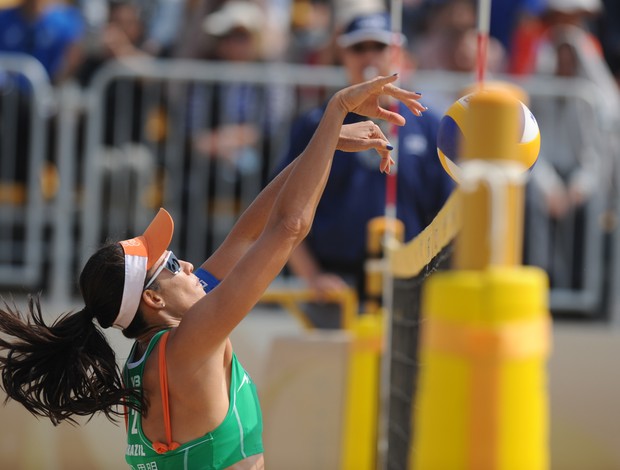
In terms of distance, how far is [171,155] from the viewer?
6.66m

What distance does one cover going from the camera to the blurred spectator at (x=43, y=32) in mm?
7250

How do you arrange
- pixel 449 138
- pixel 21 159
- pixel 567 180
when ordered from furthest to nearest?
pixel 21 159 < pixel 567 180 < pixel 449 138

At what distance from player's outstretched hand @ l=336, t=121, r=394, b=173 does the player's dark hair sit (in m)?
0.65

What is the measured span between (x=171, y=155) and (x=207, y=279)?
3.59 m

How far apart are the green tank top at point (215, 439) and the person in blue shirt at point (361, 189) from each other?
86.2 inches

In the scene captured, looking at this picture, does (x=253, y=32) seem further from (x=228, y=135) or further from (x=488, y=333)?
(x=488, y=333)

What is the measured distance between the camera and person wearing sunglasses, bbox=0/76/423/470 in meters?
2.59

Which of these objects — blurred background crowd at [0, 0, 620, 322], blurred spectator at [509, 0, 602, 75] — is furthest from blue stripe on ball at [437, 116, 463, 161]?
blurred spectator at [509, 0, 602, 75]

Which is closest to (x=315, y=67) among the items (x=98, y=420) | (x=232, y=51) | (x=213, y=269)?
(x=232, y=51)

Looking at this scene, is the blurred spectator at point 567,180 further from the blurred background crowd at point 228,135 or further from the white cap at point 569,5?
the white cap at point 569,5

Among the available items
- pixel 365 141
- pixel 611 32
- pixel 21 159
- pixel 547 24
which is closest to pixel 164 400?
pixel 365 141

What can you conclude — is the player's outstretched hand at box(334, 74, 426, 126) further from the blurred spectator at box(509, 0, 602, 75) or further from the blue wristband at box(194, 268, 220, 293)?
the blurred spectator at box(509, 0, 602, 75)

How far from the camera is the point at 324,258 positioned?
592 centimetres

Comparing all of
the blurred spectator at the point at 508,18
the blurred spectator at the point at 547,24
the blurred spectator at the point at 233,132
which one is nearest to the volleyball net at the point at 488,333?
the blurred spectator at the point at 233,132
